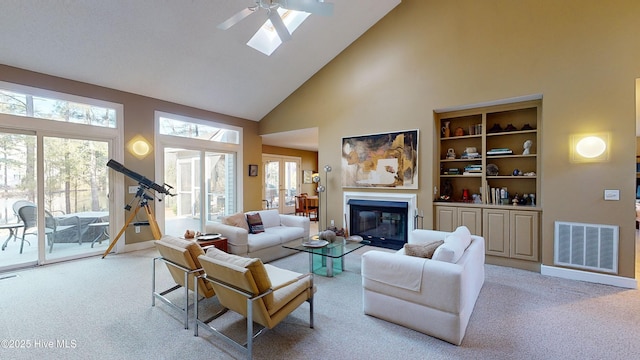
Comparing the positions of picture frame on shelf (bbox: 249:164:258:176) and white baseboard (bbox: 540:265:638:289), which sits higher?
picture frame on shelf (bbox: 249:164:258:176)

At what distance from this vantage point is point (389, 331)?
241 centimetres

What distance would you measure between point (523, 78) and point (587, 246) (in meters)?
2.45

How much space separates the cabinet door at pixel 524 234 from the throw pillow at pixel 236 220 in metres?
4.17

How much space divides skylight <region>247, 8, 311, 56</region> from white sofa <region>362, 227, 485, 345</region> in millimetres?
4076

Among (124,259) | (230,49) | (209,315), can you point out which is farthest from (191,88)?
(209,315)

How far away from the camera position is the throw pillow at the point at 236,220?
435 cm

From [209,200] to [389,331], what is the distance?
5.10 m

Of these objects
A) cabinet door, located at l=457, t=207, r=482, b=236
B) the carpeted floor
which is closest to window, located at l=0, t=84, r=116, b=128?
the carpeted floor

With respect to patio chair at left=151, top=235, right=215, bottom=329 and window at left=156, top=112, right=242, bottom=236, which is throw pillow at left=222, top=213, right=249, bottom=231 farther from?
window at left=156, top=112, right=242, bottom=236

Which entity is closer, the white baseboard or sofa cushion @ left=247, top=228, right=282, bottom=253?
the white baseboard

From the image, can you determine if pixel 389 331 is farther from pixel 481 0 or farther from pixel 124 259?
pixel 481 0

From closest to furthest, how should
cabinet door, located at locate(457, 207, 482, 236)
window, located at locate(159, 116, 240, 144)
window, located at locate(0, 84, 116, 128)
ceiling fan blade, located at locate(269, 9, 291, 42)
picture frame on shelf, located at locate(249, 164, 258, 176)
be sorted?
1. ceiling fan blade, located at locate(269, 9, 291, 42)
2. window, located at locate(0, 84, 116, 128)
3. cabinet door, located at locate(457, 207, 482, 236)
4. window, located at locate(159, 116, 240, 144)
5. picture frame on shelf, located at locate(249, 164, 258, 176)

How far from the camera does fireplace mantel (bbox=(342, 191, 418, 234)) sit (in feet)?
16.0

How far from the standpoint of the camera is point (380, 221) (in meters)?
5.43
